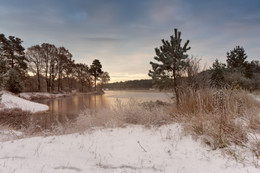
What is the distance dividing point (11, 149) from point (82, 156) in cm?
132

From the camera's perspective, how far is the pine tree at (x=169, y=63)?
20.8 ft

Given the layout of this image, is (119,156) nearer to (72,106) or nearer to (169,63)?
(169,63)

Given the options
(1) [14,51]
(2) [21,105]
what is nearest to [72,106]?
(2) [21,105]

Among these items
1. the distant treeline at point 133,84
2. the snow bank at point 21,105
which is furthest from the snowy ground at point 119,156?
the distant treeline at point 133,84

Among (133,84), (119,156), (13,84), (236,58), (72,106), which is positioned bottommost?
(72,106)

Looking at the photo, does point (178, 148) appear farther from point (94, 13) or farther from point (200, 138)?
point (94, 13)

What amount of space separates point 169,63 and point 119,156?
16.6 ft

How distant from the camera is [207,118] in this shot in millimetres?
3129

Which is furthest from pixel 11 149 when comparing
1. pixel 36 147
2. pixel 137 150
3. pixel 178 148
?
pixel 178 148

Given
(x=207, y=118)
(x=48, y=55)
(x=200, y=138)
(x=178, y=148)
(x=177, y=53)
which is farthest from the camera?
(x=48, y=55)

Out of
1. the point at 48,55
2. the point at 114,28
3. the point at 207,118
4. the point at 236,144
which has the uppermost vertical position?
the point at 48,55

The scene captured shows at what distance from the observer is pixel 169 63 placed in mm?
6391

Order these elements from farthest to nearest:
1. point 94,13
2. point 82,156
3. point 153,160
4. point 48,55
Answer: point 48,55, point 94,13, point 82,156, point 153,160

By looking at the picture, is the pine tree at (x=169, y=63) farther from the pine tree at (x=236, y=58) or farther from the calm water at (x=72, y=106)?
the pine tree at (x=236, y=58)
